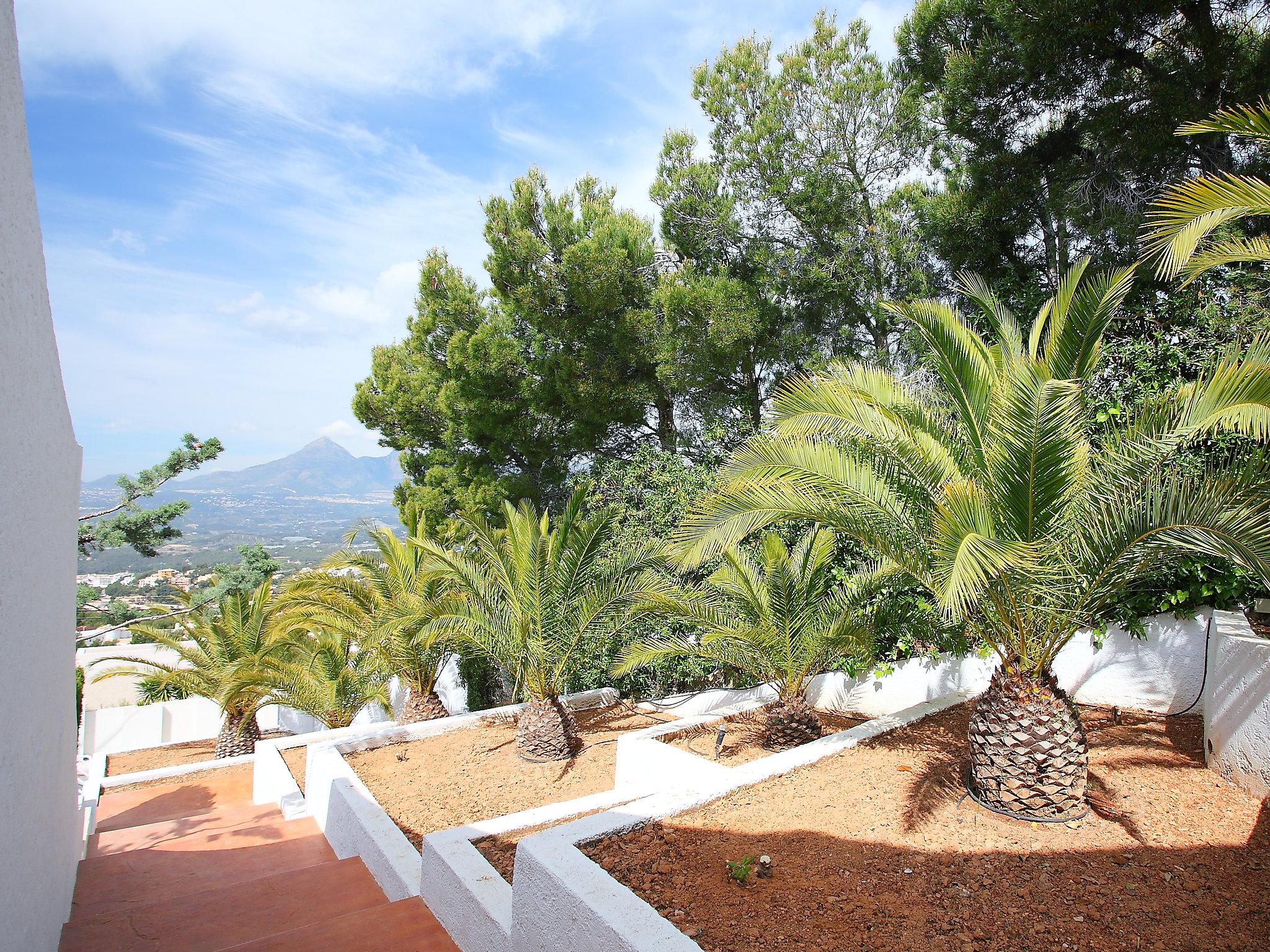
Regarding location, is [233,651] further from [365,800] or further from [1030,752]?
[1030,752]

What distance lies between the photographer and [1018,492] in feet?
12.7

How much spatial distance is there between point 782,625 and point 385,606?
19.7 ft

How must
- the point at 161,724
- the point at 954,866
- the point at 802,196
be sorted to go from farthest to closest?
the point at 161,724, the point at 802,196, the point at 954,866

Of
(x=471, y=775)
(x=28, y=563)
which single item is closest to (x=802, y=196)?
(x=471, y=775)

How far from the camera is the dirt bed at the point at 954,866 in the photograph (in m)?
2.99

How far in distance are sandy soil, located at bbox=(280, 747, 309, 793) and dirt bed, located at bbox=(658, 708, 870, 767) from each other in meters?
4.29

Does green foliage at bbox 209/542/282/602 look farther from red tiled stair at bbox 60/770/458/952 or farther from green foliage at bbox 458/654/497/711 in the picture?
red tiled stair at bbox 60/770/458/952

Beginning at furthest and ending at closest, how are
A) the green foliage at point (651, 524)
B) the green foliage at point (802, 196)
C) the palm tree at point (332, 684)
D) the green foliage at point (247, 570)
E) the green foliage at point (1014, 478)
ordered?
the green foliage at point (247, 570)
the palm tree at point (332, 684)
the green foliage at point (802, 196)
the green foliage at point (651, 524)
the green foliage at point (1014, 478)

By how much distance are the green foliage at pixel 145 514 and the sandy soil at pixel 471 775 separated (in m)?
8.72

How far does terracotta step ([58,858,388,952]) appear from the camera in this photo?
3955 mm

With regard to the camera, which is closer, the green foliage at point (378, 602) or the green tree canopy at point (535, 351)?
the green foliage at point (378, 602)

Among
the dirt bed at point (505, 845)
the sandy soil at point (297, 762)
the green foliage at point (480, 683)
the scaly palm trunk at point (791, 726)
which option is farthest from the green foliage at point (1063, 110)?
the sandy soil at point (297, 762)

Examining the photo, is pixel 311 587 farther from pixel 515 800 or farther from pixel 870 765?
pixel 870 765

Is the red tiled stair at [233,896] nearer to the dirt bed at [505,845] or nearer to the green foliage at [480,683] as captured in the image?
the dirt bed at [505,845]
